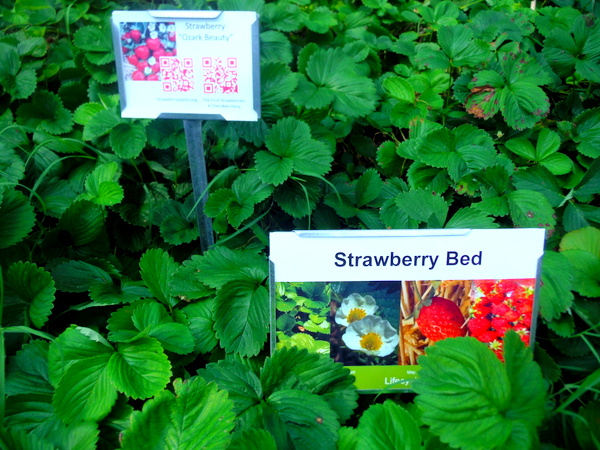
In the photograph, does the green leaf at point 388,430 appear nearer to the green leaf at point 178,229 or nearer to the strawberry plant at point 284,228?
the strawberry plant at point 284,228

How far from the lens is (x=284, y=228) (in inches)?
52.8

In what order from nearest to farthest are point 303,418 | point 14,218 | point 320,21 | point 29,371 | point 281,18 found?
point 303,418 < point 29,371 < point 14,218 < point 281,18 < point 320,21

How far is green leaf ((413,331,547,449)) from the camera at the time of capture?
0.66 m

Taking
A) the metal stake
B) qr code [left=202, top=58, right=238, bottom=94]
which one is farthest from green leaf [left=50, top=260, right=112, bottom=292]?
qr code [left=202, top=58, right=238, bottom=94]

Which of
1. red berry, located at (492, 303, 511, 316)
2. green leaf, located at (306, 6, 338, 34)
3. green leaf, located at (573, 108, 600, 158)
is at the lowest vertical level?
red berry, located at (492, 303, 511, 316)

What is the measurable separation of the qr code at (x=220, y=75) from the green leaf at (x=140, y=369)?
59cm

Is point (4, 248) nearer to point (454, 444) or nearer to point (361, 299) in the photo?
point (361, 299)

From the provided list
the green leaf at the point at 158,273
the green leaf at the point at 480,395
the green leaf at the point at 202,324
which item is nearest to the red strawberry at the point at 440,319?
the green leaf at the point at 480,395

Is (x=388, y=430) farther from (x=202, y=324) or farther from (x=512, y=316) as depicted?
(x=202, y=324)

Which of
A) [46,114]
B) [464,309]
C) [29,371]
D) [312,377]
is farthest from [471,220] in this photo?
[46,114]

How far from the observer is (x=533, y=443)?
0.67m

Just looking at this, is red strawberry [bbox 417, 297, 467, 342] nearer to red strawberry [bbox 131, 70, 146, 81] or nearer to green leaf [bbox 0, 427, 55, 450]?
green leaf [bbox 0, 427, 55, 450]

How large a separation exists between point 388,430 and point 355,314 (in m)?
0.21

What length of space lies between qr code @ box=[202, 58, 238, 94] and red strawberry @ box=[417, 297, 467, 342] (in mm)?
651
